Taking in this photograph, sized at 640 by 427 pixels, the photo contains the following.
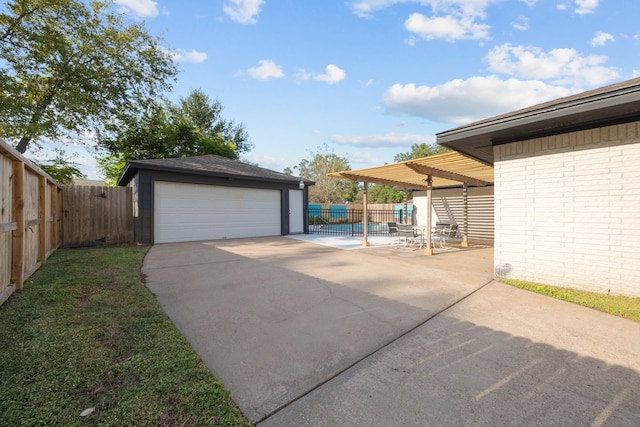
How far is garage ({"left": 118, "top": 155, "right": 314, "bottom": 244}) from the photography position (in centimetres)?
994

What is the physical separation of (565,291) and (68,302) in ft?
23.7

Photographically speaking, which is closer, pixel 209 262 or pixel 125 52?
pixel 209 262

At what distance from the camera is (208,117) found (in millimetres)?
28719

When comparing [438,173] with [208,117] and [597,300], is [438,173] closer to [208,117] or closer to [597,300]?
[597,300]

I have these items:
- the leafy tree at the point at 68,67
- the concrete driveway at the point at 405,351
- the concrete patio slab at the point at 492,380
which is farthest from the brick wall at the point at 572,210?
the leafy tree at the point at 68,67

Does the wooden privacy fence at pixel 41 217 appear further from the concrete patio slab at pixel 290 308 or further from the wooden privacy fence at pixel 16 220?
the concrete patio slab at pixel 290 308

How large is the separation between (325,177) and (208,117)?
551 inches

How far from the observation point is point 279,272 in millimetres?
5770

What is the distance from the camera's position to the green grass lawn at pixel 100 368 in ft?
5.49

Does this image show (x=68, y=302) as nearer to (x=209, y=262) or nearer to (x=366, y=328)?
(x=209, y=262)

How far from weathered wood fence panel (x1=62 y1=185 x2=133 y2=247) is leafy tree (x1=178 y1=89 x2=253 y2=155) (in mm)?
19184

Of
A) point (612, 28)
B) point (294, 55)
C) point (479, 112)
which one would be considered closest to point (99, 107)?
point (294, 55)

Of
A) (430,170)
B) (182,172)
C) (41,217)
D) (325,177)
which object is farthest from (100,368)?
(325,177)

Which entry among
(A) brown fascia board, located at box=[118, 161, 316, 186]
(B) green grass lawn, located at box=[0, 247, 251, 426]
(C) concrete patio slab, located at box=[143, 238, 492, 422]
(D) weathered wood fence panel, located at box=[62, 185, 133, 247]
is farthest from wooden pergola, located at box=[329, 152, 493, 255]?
(D) weathered wood fence panel, located at box=[62, 185, 133, 247]
